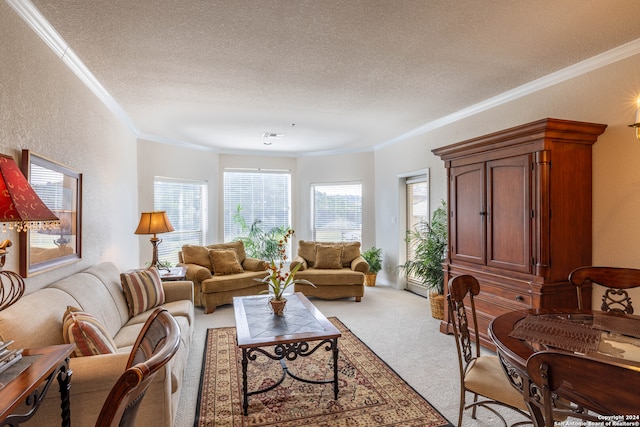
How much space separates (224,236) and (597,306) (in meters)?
5.73

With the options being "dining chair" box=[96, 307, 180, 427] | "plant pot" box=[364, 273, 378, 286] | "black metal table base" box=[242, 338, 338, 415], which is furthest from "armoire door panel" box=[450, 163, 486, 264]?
"dining chair" box=[96, 307, 180, 427]

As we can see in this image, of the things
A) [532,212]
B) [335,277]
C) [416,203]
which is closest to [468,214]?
[532,212]

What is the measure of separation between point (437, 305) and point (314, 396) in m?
2.29

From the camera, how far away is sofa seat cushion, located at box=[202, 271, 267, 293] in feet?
15.5

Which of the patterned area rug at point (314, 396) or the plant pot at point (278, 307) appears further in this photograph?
the plant pot at point (278, 307)

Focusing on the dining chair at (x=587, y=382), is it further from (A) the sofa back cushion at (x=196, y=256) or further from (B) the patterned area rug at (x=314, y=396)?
(A) the sofa back cushion at (x=196, y=256)

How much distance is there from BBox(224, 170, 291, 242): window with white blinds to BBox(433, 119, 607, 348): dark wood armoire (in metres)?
4.47

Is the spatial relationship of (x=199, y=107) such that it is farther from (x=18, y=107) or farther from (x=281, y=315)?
(x=281, y=315)

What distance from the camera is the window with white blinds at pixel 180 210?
5.87 metres

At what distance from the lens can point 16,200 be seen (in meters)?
1.35

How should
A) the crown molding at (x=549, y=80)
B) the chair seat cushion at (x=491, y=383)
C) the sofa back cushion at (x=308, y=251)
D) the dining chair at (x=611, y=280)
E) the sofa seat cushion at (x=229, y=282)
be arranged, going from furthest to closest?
1. the sofa back cushion at (x=308, y=251)
2. the sofa seat cushion at (x=229, y=282)
3. the crown molding at (x=549, y=80)
4. the dining chair at (x=611, y=280)
5. the chair seat cushion at (x=491, y=383)

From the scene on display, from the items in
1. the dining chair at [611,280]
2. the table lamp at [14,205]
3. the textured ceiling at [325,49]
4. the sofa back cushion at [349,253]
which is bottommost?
the sofa back cushion at [349,253]

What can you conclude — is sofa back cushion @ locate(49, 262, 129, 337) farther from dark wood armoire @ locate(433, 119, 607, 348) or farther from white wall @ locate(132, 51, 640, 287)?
dark wood armoire @ locate(433, 119, 607, 348)

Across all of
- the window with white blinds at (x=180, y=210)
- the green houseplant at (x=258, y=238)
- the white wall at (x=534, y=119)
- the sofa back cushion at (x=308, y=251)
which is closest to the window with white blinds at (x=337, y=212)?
the white wall at (x=534, y=119)
